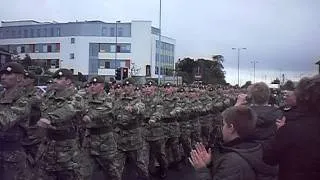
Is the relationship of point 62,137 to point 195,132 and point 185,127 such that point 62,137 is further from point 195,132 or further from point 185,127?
point 195,132

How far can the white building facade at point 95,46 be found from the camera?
104375 millimetres

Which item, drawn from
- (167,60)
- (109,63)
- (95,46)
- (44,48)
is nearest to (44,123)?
(95,46)

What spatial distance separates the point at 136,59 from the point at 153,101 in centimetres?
9410

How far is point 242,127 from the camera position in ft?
12.9

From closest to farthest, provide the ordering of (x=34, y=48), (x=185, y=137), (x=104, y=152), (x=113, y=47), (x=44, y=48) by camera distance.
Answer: (x=104, y=152), (x=185, y=137), (x=113, y=47), (x=44, y=48), (x=34, y=48)

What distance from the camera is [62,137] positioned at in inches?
283

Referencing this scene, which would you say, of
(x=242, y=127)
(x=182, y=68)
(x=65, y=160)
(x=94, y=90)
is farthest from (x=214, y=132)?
(x=182, y=68)

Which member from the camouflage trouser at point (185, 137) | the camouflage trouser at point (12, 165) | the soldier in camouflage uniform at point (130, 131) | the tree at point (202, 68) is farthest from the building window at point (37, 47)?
the camouflage trouser at point (12, 165)

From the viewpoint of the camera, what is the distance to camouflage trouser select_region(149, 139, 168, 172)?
11.5 meters

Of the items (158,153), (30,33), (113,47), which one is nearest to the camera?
(158,153)

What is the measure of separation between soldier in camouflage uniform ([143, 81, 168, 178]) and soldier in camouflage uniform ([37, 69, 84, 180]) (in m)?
3.92

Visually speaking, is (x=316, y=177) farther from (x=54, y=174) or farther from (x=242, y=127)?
(x=54, y=174)

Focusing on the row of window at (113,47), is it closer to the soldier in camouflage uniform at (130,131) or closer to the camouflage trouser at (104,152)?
the soldier in camouflage uniform at (130,131)

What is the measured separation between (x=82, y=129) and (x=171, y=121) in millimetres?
3755
